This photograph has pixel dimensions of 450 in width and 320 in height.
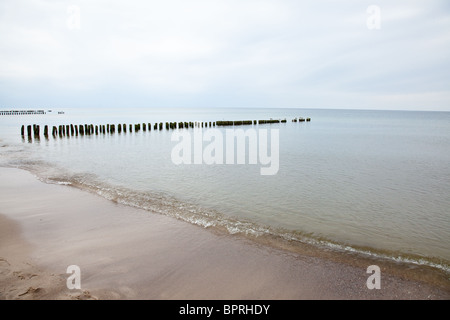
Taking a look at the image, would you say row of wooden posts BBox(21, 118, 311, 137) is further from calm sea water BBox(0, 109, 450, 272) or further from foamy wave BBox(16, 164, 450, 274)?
foamy wave BBox(16, 164, 450, 274)

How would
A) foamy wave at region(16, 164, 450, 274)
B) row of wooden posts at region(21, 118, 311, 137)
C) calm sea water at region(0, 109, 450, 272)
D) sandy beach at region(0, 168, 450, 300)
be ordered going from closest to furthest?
sandy beach at region(0, 168, 450, 300) → foamy wave at region(16, 164, 450, 274) → calm sea water at region(0, 109, 450, 272) → row of wooden posts at region(21, 118, 311, 137)

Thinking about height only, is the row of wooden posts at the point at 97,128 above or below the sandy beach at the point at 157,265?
above

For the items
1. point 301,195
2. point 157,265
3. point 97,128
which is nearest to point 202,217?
point 157,265

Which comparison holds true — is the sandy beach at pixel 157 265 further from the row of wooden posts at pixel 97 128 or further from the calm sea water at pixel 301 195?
the row of wooden posts at pixel 97 128

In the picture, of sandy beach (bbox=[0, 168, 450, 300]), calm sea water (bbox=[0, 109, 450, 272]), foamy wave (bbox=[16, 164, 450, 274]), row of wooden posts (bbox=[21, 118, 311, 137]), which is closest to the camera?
sandy beach (bbox=[0, 168, 450, 300])

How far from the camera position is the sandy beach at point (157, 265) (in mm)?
4043

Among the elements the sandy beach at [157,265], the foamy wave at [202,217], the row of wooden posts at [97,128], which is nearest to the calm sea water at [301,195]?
the foamy wave at [202,217]

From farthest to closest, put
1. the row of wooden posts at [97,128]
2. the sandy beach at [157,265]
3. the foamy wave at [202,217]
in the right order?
the row of wooden posts at [97,128], the foamy wave at [202,217], the sandy beach at [157,265]

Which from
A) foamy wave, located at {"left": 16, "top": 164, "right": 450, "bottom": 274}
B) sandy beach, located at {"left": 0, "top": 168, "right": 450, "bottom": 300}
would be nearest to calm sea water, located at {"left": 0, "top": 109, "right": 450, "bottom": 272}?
foamy wave, located at {"left": 16, "top": 164, "right": 450, "bottom": 274}

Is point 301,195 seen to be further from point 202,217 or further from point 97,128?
point 97,128

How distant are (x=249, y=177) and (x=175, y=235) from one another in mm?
5991

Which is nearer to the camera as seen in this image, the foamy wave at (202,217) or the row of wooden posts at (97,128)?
the foamy wave at (202,217)

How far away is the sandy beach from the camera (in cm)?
404
